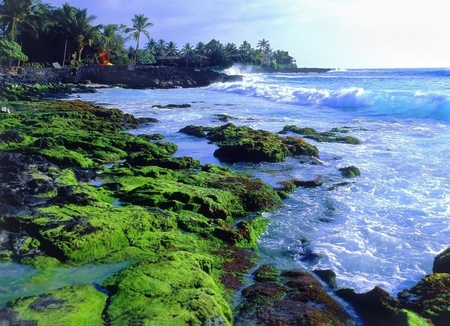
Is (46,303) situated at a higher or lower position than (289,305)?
higher

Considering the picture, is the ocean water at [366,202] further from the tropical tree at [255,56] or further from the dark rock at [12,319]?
the tropical tree at [255,56]

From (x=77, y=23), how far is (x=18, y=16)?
40.6ft

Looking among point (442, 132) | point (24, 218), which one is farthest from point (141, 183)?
point (442, 132)

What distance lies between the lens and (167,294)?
562 centimetres

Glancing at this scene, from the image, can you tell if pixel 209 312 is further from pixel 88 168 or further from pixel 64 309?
pixel 88 168

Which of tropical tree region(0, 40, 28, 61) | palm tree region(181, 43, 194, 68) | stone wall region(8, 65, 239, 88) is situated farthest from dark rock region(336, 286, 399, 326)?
palm tree region(181, 43, 194, 68)

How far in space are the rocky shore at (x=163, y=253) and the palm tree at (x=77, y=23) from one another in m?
47.8

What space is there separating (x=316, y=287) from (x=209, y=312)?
7.32 feet

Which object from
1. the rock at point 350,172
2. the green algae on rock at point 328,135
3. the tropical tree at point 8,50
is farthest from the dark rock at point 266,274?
the tropical tree at point 8,50

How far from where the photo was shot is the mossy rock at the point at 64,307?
4879mm

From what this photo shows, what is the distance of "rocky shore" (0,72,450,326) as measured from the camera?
5.36 m

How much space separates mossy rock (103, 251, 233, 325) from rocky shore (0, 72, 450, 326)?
16 millimetres

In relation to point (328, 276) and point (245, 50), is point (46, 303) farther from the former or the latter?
point (245, 50)

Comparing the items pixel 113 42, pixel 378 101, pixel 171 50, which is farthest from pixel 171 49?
pixel 378 101
